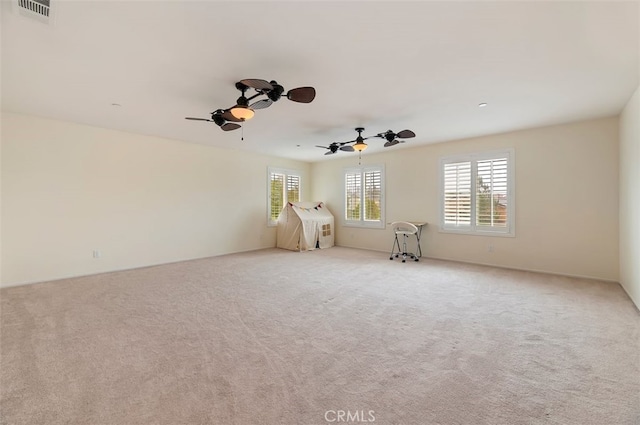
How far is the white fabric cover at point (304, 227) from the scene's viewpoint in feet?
24.3

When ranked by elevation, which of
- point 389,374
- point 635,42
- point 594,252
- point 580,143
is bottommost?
point 389,374

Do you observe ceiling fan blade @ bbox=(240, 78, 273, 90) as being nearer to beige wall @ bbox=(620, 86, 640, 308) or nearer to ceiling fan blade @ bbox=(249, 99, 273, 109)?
ceiling fan blade @ bbox=(249, 99, 273, 109)

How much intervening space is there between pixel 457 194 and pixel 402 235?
1.63 meters

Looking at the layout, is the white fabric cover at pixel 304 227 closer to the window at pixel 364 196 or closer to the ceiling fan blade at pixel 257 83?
the window at pixel 364 196

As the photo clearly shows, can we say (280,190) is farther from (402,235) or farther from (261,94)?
(261,94)

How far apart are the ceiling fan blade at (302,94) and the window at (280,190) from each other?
16.6ft

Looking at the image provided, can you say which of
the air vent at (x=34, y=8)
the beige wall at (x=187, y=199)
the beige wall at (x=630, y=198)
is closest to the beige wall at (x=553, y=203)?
the beige wall at (x=187, y=199)

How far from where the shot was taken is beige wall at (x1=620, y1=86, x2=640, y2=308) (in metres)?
3.36

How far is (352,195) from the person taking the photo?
803 centimetres

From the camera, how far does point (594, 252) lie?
4562 millimetres

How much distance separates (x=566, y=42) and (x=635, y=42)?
0.60 m

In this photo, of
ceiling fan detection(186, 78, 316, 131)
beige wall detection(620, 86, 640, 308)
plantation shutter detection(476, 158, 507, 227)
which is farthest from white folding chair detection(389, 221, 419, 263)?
ceiling fan detection(186, 78, 316, 131)

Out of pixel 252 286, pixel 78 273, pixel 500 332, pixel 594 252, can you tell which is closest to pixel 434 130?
pixel 594 252

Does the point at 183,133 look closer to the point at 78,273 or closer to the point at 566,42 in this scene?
the point at 78,273
